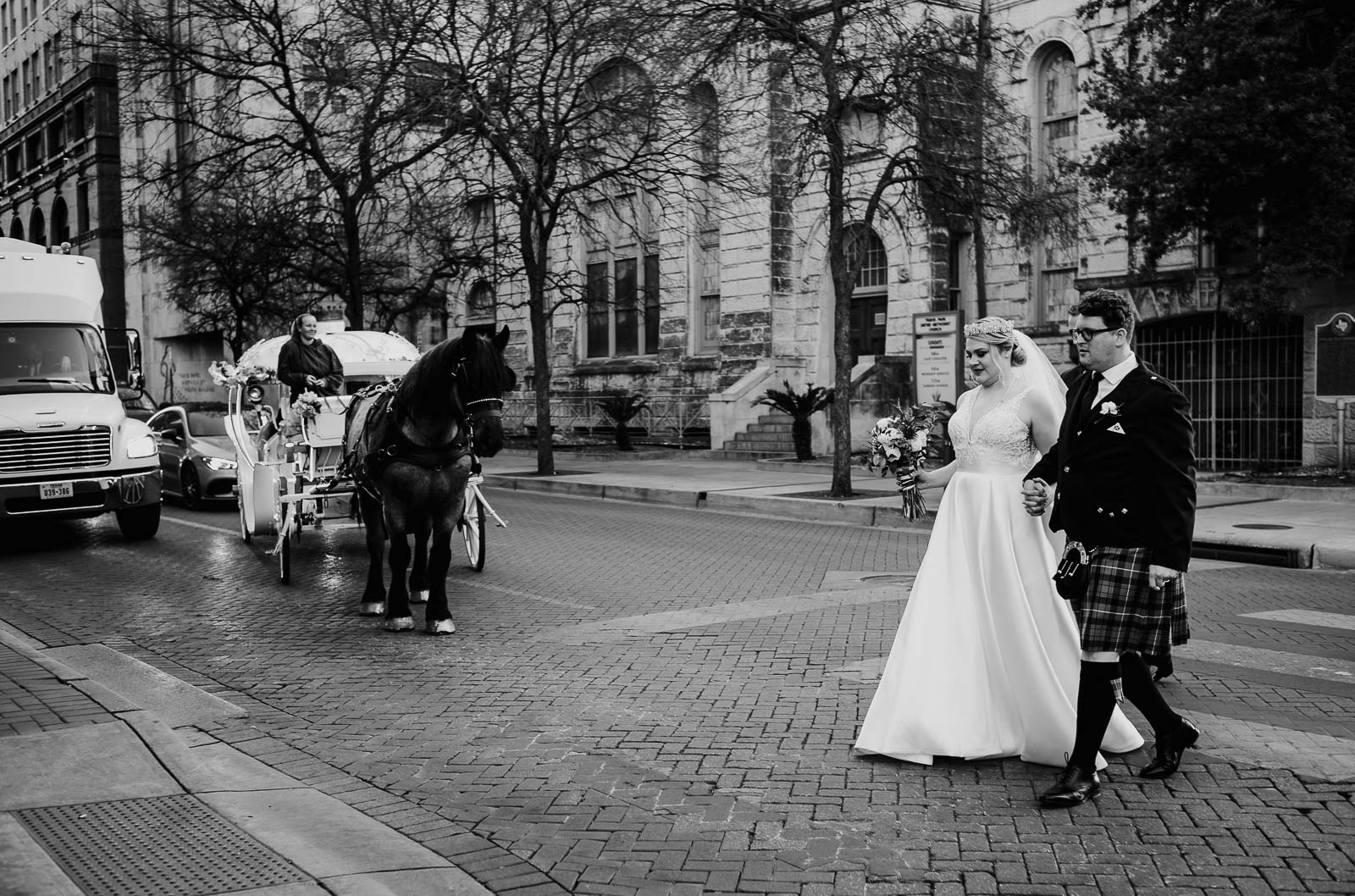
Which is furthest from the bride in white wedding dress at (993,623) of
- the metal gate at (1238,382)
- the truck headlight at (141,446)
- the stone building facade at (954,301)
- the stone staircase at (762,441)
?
the stone staircase at (762,441)

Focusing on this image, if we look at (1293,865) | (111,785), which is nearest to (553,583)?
(111,785)

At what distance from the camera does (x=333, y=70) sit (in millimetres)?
23703

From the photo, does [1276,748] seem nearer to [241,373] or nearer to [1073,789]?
[1073,789]

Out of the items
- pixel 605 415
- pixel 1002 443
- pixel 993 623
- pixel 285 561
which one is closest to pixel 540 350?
pixel 605 415

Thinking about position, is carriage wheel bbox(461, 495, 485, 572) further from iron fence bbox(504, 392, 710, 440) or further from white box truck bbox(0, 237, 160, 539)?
iron fence bbox(504, 392, 710, 440)

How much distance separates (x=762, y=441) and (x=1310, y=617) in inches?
767

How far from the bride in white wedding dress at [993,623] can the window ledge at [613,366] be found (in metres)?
29.6

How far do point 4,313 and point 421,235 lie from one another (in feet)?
41.5

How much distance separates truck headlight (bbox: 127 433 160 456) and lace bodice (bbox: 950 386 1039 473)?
1099cm

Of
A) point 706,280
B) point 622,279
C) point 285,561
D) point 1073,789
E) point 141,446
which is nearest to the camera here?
point 1073,789

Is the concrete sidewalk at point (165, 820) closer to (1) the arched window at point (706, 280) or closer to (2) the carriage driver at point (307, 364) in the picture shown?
(2) the carriage driver at point (307, 364)

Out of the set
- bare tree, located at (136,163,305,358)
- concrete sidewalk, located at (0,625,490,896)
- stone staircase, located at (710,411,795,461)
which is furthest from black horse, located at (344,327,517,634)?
stone staircase, located at (710,411,795,461)

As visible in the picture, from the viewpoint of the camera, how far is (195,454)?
18547 millimetres

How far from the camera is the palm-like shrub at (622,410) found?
3259 centimetres
